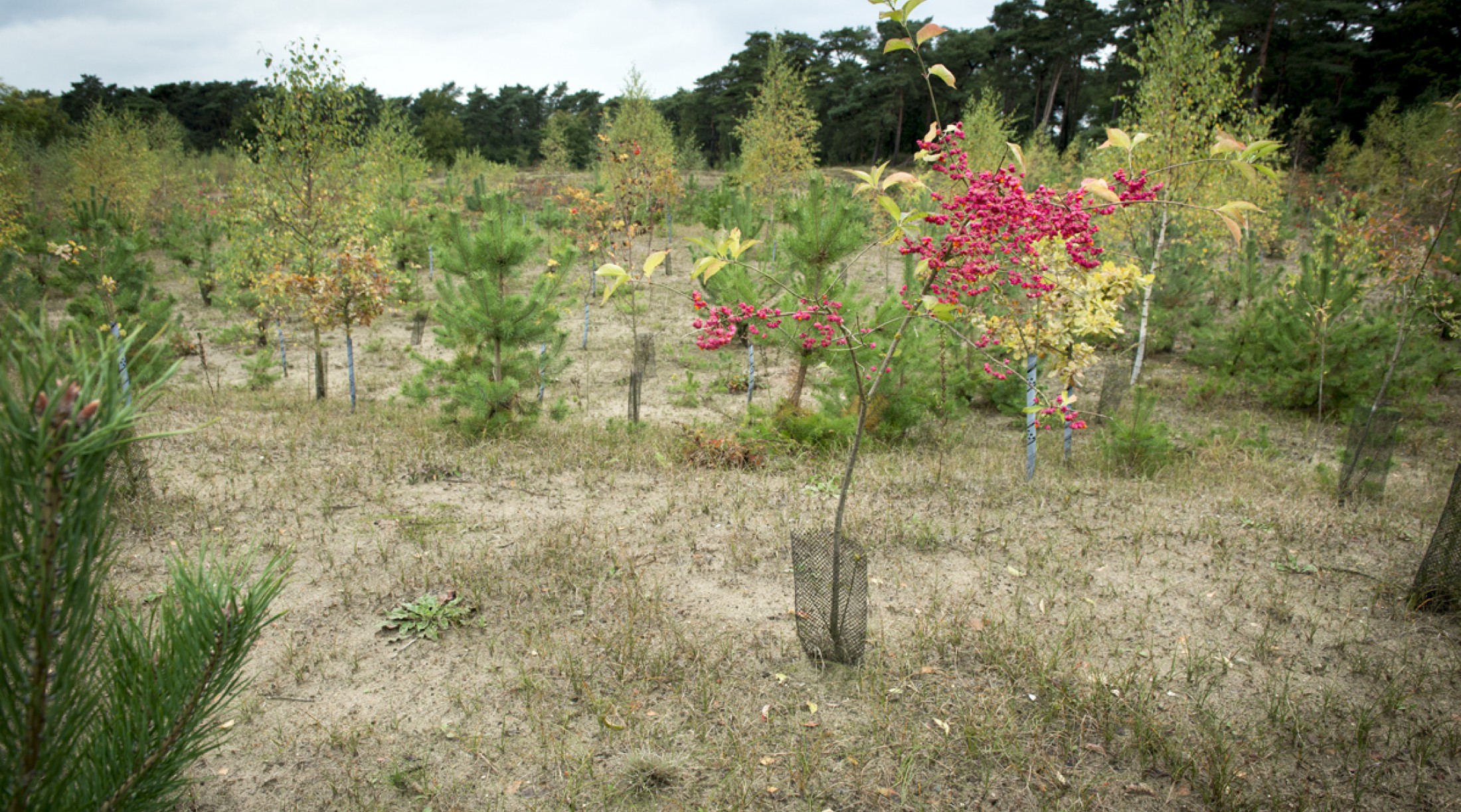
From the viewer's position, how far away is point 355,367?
1386 cm

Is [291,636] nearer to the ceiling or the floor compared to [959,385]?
nearer to the floor

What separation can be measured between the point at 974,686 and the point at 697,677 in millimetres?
1316

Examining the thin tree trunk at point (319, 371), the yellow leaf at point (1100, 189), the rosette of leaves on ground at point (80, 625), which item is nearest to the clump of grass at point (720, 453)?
the yellow leaf at point (1100, 189)

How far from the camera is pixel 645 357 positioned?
12914 mm

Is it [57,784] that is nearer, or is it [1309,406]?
[57,784]

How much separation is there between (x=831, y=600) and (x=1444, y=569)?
355 cm

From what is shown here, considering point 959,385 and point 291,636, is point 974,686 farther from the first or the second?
point 959,385

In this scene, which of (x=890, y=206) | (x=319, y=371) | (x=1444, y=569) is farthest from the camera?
(x=319, y=371)

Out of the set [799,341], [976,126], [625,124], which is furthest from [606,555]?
[976,126]

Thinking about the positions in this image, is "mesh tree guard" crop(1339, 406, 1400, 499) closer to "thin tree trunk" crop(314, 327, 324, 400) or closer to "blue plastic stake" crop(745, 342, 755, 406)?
"blue plastic stake" crop(745, 342, 755, 406)

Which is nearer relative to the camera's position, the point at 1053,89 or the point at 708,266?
the point at 708,266

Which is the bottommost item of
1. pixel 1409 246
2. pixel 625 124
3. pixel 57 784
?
pixel 57 784

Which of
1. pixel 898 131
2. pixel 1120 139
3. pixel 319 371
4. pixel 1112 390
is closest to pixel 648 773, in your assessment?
pixel 1120 139

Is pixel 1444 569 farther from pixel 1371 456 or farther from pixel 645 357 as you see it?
pixel 645 357
